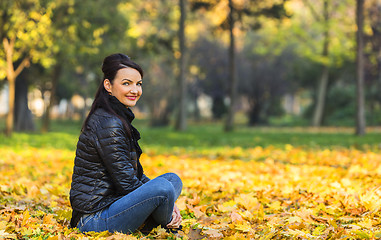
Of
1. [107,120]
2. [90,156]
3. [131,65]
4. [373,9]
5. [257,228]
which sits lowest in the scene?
[257,228]

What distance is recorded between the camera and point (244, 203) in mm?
4047

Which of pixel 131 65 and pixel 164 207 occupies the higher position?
pixel 131 65

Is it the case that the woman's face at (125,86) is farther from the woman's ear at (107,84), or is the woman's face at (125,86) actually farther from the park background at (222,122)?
the park background at (222,122)

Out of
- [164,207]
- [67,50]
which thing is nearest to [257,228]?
[164,207]

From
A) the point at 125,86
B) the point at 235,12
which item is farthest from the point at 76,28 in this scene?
the point at 125,86

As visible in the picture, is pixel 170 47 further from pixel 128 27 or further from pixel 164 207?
pixel 164 207

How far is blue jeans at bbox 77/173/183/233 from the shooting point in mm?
3002

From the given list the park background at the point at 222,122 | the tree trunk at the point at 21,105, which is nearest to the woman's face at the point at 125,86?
the park background at the point at 222,122

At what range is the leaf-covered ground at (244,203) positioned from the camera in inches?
125

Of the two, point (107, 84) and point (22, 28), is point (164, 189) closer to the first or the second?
point (107, 84)

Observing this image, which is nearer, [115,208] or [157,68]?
[115,208]

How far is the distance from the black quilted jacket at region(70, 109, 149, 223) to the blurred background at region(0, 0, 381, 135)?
11389 mm

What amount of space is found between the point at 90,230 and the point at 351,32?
75.4ft

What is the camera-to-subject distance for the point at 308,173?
6000 millimetres
